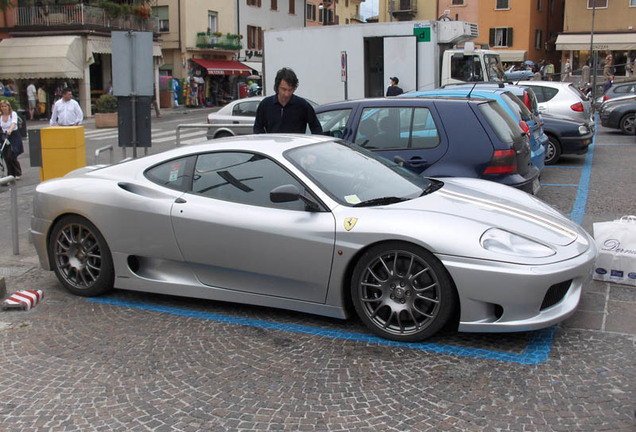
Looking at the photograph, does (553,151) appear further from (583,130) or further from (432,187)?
(432,187)

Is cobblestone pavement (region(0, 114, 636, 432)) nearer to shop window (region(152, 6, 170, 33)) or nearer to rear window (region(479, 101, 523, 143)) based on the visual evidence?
rear window (region(479, 101, 523, 143))

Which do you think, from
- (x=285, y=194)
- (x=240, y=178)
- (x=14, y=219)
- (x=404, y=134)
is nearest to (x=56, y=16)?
(x=14, y=219)

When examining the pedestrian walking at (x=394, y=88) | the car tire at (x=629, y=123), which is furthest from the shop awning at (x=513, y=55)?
the pedestrian walking at (x=394, y=88)

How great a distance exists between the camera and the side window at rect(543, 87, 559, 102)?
15.4 metres

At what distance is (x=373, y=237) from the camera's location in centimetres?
462

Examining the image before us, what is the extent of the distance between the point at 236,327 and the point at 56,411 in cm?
151

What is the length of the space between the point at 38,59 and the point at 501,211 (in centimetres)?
3149

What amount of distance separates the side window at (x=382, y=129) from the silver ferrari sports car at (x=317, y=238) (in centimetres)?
173

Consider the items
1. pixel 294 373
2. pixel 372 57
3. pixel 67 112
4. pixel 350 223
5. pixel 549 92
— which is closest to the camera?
pixel 294 373

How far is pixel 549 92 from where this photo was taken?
1548 cm

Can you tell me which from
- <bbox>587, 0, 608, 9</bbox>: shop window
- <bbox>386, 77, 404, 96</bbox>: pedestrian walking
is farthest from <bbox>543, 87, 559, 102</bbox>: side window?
<bbox>587, 0, 608, 9</bbox>: shop window

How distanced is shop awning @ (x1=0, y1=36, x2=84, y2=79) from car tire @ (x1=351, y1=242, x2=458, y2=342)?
30712 mm

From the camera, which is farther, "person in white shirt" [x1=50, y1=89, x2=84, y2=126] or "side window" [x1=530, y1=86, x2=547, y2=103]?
"side window" [x1=530, y1=86, x2=547, y2=103]

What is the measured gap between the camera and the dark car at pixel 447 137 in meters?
→ 7.16
